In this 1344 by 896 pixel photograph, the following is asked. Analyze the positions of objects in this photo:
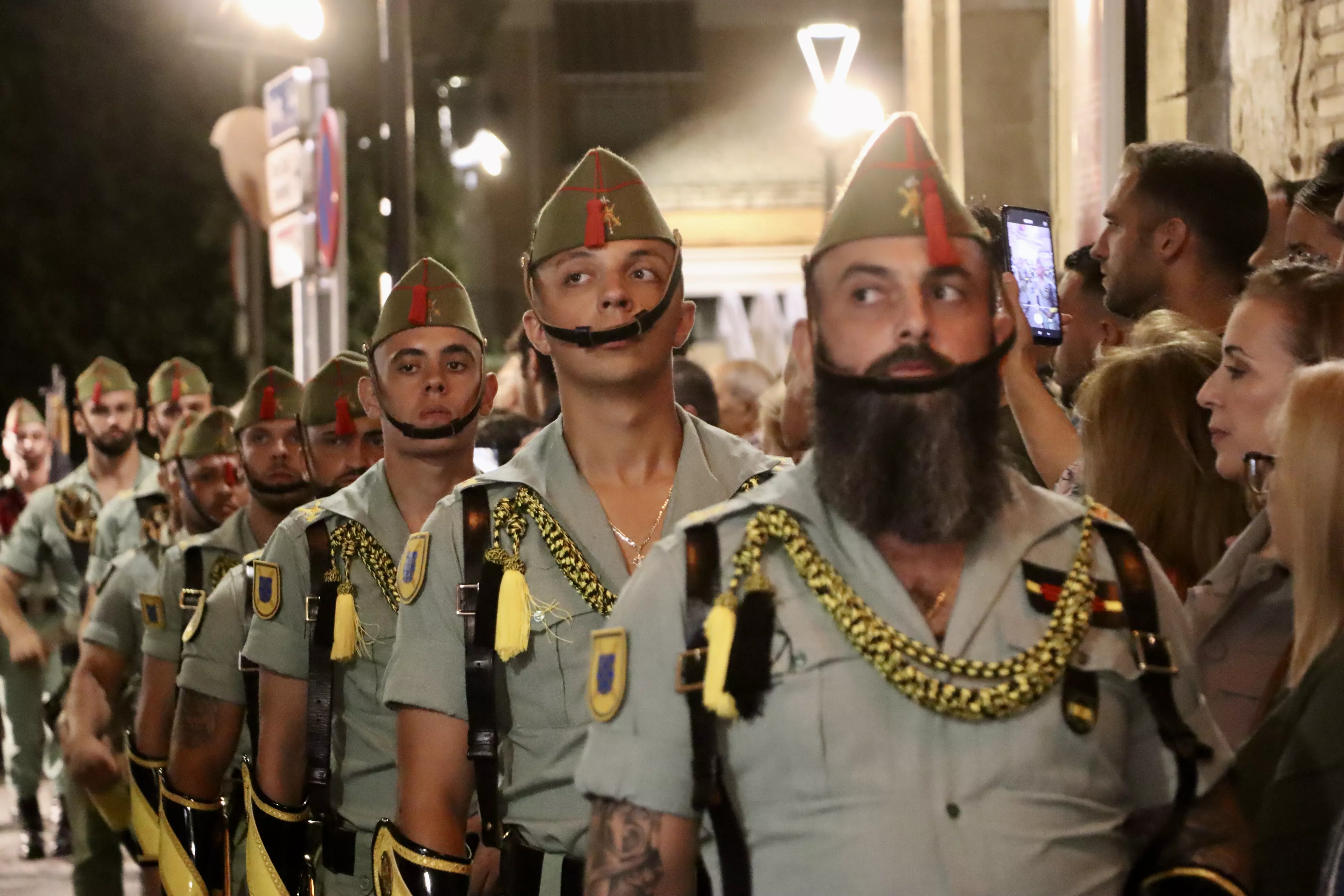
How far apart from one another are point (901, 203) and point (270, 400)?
4614mm

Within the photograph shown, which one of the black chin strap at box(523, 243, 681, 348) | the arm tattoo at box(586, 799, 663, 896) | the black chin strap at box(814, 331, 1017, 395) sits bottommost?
the arm tattoo at box(586, 799, 663, 896)

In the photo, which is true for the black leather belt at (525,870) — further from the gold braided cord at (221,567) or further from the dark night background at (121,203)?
the dark night background at (121,203)

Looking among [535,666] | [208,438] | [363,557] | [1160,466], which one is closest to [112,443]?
[208,438]

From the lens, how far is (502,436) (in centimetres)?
808

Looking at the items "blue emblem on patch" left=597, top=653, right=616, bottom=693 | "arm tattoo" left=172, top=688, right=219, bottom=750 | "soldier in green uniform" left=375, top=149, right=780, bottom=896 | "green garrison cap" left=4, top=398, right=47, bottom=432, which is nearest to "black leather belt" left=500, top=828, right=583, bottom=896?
"soldier in green uniform" left=375, top=149, right=780, bottom=896

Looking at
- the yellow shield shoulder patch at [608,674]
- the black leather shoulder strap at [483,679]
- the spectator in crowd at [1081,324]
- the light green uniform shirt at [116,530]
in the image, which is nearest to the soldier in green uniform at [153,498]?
the light green uniform shirt at [116,530]

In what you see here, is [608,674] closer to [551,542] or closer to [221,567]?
[551,542]

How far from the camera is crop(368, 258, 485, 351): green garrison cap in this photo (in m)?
5.75

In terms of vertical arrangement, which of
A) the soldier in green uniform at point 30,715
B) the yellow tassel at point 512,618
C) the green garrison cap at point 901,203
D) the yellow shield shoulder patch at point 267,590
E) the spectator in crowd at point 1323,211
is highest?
the spectator in crowd at point 1323,211

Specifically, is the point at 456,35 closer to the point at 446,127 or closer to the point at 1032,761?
the point at 446,127

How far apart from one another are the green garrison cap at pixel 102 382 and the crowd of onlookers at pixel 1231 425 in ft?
20.9

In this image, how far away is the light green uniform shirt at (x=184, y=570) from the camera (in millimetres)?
7098

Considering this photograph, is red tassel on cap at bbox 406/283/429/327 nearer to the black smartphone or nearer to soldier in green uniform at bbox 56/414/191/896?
the black smartphone

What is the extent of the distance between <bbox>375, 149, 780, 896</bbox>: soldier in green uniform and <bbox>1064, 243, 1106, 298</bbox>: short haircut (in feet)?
7.47
